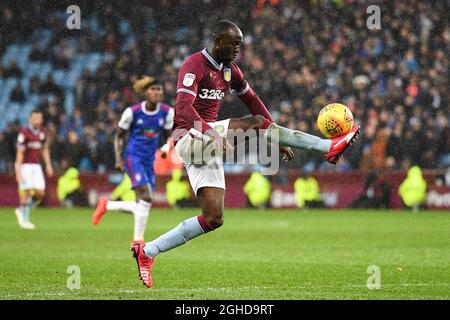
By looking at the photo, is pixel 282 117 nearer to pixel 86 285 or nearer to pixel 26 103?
pixel 26 103

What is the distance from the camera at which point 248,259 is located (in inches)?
452

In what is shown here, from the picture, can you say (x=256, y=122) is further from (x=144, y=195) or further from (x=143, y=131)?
(x=143, y=131)

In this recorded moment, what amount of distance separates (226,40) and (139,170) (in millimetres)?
5238

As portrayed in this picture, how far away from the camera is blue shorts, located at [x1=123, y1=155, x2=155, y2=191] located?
1319cm

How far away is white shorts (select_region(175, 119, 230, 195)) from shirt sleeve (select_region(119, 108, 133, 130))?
4.84 metres

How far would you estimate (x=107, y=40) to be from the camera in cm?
2594

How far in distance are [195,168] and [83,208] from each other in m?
14.7

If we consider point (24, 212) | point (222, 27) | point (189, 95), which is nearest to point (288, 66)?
point (24, 212)

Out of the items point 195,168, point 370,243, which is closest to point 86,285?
point 195,168

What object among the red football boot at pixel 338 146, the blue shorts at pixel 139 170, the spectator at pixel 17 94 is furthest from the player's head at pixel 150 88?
the spectator at pixel 17 94

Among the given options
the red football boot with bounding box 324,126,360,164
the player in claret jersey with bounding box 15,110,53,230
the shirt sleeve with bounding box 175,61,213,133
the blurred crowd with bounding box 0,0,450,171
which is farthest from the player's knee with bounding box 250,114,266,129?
the blurred crowd with bounding box 0,0,450,171

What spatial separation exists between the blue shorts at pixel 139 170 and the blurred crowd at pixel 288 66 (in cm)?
893

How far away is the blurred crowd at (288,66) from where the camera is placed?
22.3m

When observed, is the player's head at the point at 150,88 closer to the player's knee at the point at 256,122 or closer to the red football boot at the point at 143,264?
the red football boot at the point at 143,264
